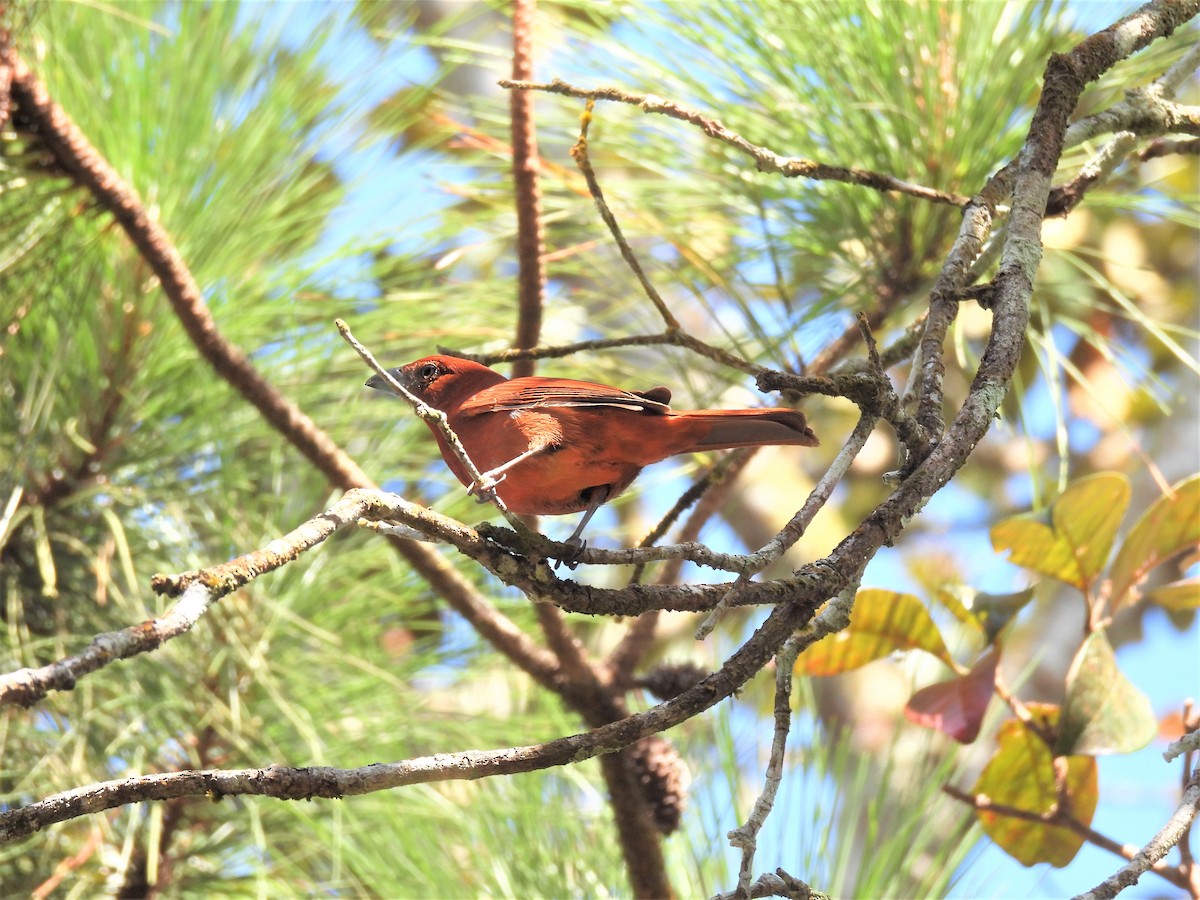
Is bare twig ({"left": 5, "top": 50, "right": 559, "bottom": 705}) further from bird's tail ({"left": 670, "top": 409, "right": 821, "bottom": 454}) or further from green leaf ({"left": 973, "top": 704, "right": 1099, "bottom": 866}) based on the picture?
green leaf ({"left": 973, "top": 704, "right": 1099, "bottom": 866})

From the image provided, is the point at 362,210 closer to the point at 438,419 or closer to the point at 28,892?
the point at 28,892

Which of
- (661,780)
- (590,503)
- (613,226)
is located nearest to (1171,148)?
(613,226)

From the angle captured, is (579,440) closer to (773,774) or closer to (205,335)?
(205,335)

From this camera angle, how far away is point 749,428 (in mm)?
2223

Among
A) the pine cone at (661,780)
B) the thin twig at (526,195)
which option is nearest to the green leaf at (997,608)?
the pine cone at (661,780)

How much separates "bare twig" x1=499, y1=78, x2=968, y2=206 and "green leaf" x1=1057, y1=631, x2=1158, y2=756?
89 centimetres

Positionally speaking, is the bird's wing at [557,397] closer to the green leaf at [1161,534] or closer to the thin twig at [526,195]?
the thin twig at [526,195]

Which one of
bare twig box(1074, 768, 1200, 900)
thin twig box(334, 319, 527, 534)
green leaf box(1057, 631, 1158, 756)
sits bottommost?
bare twig box(1074, 768, 1200, 900)

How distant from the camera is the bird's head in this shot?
277cm

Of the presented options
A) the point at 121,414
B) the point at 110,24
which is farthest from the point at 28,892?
the point at 110,24

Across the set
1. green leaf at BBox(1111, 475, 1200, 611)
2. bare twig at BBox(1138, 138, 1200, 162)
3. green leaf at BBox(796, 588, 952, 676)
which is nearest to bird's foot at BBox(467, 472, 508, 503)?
green leaf at BBox(796, 588, 952, 676)

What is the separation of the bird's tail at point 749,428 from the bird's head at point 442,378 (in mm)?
629

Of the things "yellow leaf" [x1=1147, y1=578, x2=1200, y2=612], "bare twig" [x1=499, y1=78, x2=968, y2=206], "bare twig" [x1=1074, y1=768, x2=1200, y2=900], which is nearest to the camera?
"bare twig" [x1=1074, y1=768, x2=1200, y2=900]

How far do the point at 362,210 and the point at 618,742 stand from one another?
237 centimetres
